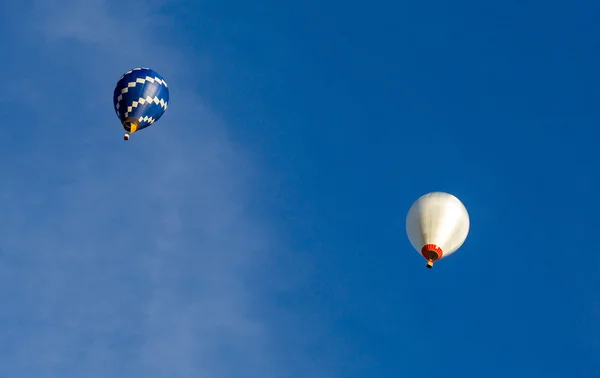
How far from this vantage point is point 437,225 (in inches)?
1524

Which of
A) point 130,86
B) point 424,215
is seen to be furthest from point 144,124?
point 424,215

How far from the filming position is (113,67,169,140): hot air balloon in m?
44.2

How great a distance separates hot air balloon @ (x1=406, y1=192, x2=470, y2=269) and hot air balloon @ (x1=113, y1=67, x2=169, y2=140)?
13.8m

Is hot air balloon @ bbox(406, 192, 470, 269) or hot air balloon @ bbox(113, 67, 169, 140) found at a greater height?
hot air balloon @ bbox(113, 67, 169, 140)

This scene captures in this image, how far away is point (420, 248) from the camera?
38688 millimetres

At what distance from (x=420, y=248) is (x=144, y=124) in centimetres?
1504

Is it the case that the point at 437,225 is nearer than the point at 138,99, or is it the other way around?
the point at 437,225

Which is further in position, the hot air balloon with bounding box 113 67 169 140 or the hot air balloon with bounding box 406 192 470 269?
the hot air balloon with bounding box 113 67 169 140

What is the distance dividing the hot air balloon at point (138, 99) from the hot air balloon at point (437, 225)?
13801mm

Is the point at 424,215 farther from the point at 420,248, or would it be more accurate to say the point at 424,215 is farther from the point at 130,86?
the point at 130,86

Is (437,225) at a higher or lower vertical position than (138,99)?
lower

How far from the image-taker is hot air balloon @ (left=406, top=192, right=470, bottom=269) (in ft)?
126

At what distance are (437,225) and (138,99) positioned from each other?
15.7 meters

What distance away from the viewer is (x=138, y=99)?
145 feet
